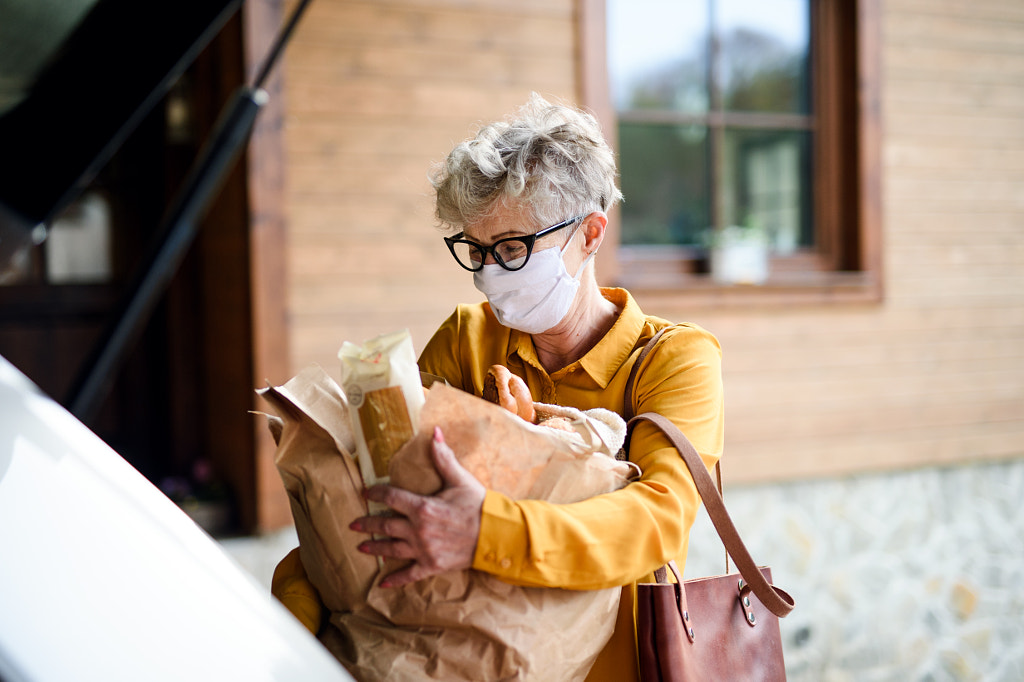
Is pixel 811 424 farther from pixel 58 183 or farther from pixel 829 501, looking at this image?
pixel 58 183

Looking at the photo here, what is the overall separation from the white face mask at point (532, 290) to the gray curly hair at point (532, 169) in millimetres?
63

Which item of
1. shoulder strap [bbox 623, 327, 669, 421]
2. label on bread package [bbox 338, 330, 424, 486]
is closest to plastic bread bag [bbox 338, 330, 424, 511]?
label on bread package [bbox 338, 330, 424, 486]

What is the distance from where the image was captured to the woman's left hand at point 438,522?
2.78ft

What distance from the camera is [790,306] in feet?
11.8

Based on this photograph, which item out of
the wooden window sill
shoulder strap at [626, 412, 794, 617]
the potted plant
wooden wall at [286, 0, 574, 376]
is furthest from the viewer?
the potted plant

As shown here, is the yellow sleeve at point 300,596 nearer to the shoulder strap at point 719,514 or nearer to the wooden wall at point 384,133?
the shoulder strap at point 719,514

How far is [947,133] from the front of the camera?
3877 mm

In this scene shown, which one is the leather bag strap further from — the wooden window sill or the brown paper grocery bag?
the wooden window sill

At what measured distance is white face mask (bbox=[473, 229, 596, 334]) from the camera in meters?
1.15

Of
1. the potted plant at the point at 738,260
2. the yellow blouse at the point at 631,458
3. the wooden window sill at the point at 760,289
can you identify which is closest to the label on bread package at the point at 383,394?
the yellow blouse at the point at 631,458

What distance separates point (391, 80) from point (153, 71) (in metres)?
1.61

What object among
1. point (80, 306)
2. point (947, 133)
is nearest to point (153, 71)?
point (80, 306)

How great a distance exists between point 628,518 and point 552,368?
355 millimetres

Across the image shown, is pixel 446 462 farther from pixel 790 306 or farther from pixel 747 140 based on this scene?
pixel 747 140
